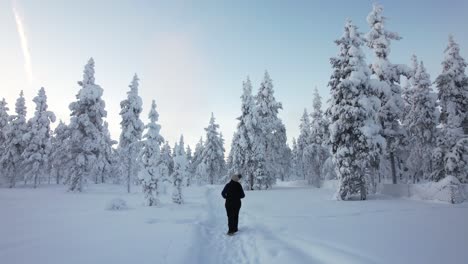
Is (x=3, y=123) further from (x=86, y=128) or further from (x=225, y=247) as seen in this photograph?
(x=225, y=247)

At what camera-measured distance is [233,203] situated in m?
11.5

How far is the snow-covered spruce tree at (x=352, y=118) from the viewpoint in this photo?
75.8 ft

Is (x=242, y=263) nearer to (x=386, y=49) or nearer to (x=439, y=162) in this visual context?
(x=386, y=49)

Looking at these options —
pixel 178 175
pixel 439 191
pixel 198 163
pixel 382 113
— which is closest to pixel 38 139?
pixel 178 175

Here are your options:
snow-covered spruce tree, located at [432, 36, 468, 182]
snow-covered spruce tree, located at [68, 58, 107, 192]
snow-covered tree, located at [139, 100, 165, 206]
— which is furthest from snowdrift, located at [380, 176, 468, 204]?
snow-covered spruce tree, located at [68, 58, 107, 192]

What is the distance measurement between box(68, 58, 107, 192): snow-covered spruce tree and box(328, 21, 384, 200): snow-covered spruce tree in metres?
28.9

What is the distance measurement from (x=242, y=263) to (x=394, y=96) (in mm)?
25214

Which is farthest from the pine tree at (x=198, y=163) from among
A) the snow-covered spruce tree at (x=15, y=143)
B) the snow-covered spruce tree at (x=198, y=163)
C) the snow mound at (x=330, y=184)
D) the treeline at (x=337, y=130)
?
Result: the snow-covered spruce tree at (x=15, y=143)

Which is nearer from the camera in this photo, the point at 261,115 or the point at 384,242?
the point at 384,242

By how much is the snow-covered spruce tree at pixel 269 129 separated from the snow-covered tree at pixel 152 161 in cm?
1744

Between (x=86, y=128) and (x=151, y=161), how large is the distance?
18.1 meters

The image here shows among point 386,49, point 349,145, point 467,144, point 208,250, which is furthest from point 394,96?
point 208,250

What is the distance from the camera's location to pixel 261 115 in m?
44.4

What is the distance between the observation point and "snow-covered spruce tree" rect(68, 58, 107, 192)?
37.6 metres
